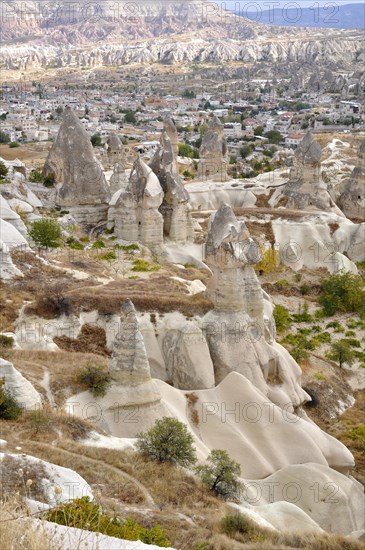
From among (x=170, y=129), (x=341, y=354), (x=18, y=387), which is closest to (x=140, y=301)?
(x=18, y=387)

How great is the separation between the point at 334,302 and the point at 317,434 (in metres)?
11.1

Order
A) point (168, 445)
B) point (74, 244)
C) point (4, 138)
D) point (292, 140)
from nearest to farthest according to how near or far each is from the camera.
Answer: point (168, 445) < point (74, 244) < point (4, 138) < point (292, 140)

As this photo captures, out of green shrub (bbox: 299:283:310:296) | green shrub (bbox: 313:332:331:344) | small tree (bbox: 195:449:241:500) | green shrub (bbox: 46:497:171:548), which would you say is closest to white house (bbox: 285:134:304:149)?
green shrub (bbox: 299:283:310:296)

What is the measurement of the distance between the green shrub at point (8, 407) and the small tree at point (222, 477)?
118 inches

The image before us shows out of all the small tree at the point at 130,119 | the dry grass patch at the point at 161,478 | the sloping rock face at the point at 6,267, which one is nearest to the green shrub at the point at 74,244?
the sloping rock face at the point at 6,267

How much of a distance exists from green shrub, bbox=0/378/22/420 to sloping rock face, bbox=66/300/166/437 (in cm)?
153

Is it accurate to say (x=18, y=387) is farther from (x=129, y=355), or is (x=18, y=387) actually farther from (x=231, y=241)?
(x=231, y=241)

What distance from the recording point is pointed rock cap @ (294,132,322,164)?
32.8 meters

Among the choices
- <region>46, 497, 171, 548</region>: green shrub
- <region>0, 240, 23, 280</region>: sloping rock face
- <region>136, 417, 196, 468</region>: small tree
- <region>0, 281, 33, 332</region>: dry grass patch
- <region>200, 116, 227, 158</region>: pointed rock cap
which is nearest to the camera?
<region>46, 497, 171, 548</region>: green shrub

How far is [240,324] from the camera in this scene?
1688cm

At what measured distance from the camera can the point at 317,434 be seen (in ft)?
50.1

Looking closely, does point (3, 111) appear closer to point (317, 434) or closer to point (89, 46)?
point (317, 434)

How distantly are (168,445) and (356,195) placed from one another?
26694 mm

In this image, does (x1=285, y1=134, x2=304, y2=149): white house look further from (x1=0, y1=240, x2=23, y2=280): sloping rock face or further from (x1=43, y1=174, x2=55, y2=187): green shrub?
(x1=0, y1=240, x2=23, y2=280): sloping rock face
